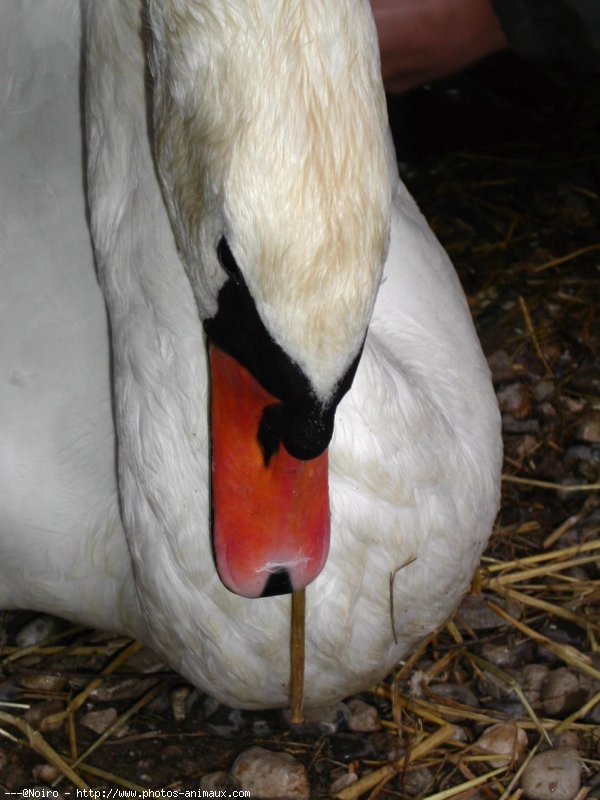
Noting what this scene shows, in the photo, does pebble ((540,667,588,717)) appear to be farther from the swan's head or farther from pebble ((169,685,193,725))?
the swan's head

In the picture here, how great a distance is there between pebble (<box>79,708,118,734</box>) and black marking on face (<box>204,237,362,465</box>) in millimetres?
1013

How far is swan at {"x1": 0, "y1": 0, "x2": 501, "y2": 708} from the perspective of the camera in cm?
133

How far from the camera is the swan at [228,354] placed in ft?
4.36

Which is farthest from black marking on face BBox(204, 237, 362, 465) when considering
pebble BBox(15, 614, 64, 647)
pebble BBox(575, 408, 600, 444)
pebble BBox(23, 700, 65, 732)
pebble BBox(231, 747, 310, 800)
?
pebble BBox(575, 408, 600, 444)

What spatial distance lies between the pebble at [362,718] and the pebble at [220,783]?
259 millimetres

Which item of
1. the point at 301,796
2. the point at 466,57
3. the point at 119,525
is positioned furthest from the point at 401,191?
the point at 301,796


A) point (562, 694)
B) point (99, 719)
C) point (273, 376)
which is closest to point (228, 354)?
point (273, 376)

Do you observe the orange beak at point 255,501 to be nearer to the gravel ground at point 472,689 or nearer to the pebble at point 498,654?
the gravel ground at point 472,689

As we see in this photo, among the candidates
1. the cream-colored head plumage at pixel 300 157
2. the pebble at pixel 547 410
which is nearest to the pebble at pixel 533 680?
the pebble at pixel 547 410

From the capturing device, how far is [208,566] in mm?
1878

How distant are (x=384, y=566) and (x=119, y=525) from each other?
1.68 feet

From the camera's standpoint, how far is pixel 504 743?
7.41 ft

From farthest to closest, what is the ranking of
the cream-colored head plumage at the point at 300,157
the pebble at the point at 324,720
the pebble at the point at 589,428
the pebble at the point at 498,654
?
the pebble at the point at 589,428, the pebble at the point at 498,654, the pebble at the point at 324,720, the cream-colored head plumage at the point at 300,157

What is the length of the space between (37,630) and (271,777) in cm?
68
